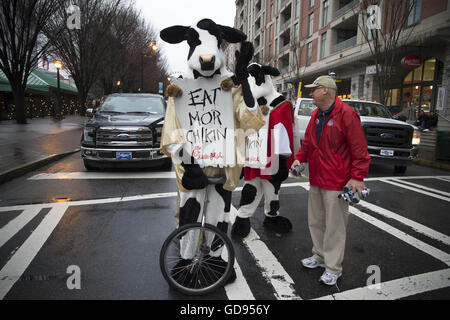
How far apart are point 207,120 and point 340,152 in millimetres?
1275

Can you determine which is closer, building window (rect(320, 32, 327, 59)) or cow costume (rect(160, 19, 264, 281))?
cow costume (rect(160, 19, 264, 281))

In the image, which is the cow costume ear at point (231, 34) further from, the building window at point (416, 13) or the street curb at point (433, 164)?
the building window at point (416, 13)

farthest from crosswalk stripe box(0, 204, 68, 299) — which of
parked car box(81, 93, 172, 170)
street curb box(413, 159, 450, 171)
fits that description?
street curb box(413, 159, 450, 171)

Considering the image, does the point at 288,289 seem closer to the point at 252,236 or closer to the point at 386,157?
the point at 252,236

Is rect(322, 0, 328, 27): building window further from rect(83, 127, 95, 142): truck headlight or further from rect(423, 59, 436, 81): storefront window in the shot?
rect(83, 127, 95, 142): truck headlight

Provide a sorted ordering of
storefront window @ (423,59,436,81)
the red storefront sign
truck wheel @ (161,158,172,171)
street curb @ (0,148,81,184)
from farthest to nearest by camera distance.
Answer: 1. storefront window @ (423,59,436,81)
2. the red storefront sign
3. truck wheel @ (161,158,172,171)
4. street curb @ (0,148,81,184)

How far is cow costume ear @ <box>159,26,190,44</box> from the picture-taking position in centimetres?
292

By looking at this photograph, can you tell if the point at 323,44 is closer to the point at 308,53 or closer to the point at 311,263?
the point at 308,53

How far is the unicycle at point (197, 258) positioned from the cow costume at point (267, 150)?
3.87 feet

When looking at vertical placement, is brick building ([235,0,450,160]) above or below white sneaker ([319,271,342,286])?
above

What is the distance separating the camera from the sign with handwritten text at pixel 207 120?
274 centimetres

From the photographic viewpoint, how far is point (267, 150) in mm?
4070

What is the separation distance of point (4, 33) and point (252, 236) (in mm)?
20530
